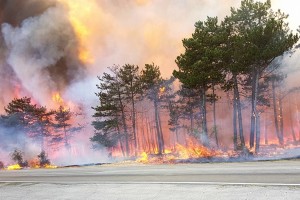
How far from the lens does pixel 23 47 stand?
101m

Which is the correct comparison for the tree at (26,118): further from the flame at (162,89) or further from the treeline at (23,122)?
the flame at (162,89)

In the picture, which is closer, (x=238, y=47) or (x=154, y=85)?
(x=238, y=47)

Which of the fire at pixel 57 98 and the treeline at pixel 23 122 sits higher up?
the fire at pixel 57 98

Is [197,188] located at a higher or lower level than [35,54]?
lower

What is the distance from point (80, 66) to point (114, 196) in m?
86.6

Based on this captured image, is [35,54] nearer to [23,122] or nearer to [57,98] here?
[57,98]

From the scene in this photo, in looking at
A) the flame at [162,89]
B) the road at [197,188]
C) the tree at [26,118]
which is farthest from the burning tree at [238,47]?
the tree at [26,118]

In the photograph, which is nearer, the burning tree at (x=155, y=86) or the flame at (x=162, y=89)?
the burning tree at (x=155, y=86)

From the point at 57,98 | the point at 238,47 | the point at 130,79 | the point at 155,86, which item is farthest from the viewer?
the point at 57,98

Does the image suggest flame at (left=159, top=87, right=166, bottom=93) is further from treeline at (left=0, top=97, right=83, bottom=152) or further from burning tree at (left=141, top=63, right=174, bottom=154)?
treeline at (left=0, top=97, right=83, bottom=152)

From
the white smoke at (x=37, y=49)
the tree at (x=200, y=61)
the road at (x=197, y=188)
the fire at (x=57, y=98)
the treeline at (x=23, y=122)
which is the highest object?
the white smoke at (x=37, y=49)

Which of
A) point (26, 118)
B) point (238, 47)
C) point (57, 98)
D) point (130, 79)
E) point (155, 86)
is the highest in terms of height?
point (57, 98)

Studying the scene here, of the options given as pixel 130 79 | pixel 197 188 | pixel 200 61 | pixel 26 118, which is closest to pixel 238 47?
pixel 200 61

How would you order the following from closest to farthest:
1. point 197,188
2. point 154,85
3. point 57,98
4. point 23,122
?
point 197,188
point 154,85
point 23,122
point 57,98
